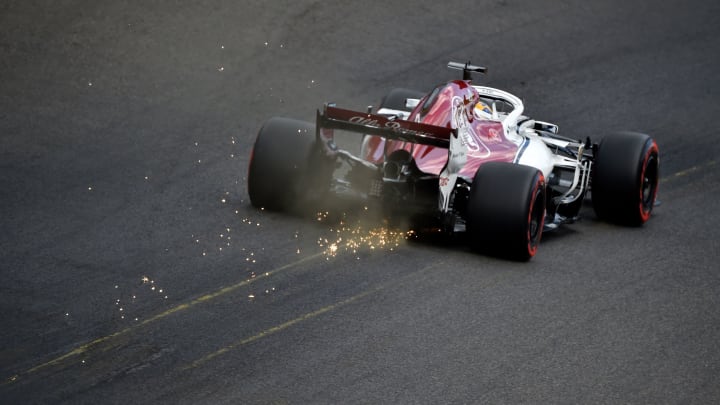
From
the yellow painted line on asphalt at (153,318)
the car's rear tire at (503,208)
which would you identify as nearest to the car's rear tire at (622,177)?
the car's rear tire at (503,208)

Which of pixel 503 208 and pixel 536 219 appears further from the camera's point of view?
pixel 536 219

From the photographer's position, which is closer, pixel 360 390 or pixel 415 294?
pixel 360 390

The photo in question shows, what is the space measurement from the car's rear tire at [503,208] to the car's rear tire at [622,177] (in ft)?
5.72

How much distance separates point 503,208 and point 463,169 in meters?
1.13

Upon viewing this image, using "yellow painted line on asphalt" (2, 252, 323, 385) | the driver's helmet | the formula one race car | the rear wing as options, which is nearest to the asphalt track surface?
"yellow painted line on asphalt" (2, 252, 323, 385)

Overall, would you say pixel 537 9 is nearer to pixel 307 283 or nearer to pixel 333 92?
pixel 333 92

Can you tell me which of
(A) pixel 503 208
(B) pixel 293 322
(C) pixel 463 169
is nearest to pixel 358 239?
(C) pixel 463 169

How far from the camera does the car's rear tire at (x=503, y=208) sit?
10172 millimetres

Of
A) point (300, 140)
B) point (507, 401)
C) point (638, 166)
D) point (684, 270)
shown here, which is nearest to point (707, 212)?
point (638, 166)

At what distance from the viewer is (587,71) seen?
731 inches

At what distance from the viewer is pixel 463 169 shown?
11219mm

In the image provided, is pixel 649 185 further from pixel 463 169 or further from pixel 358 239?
pixel 358 239

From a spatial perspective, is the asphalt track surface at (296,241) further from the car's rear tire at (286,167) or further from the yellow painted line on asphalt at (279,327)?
the car's rear tire at (286,167)

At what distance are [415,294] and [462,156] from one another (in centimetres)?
181
